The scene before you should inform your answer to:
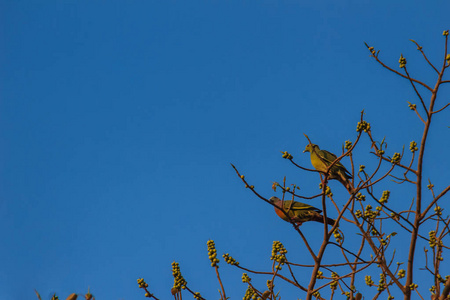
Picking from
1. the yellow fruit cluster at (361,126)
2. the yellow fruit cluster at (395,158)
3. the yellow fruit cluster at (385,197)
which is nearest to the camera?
the yellow fruit cluster at (361,126)

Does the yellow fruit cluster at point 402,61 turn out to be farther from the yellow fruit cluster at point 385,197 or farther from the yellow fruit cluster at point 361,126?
the yellow fruit cluster at point 385,197

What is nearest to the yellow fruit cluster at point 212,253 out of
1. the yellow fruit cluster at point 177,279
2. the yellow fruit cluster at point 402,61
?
the yellow fruit cluster at point 177,279

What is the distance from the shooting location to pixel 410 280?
486cm

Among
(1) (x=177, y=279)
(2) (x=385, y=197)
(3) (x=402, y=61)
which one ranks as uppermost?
(3) (x=402, y=61)

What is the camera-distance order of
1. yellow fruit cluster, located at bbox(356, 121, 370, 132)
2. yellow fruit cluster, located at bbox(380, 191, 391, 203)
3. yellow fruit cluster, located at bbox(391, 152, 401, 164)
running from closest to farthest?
yellow fruit cluster, located at bbox(356, 121, 370, 132), yellow fruit cluster, located at bbox(391, 152, 401, 164), yellow fruit cluster, located at bbox(380, 191, 391, 203)

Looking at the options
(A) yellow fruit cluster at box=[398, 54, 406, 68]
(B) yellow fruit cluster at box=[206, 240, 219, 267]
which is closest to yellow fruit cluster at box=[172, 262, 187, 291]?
(B) yellow fruit cluster at box=[206, 240, 219, 267]

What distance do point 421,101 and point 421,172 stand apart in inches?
25.4

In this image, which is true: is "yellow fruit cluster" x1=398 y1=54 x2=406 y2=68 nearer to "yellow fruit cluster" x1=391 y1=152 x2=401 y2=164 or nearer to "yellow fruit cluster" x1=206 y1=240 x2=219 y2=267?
"yellow fruit cluster" x1=391 y1=152 x2=401 y2=164

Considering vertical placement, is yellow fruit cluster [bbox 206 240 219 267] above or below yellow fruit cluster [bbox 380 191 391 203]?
below

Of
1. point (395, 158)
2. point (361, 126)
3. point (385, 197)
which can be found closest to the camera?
point (361, 126)

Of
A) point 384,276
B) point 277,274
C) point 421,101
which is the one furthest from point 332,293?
point 421,101

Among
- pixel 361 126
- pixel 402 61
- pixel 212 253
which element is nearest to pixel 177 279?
pixel 212 253

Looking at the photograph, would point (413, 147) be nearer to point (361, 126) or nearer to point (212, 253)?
point (361, 126)

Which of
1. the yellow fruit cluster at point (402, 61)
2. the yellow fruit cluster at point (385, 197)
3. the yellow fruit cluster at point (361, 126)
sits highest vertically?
the yellow fruit cluster at point (402, 61)
